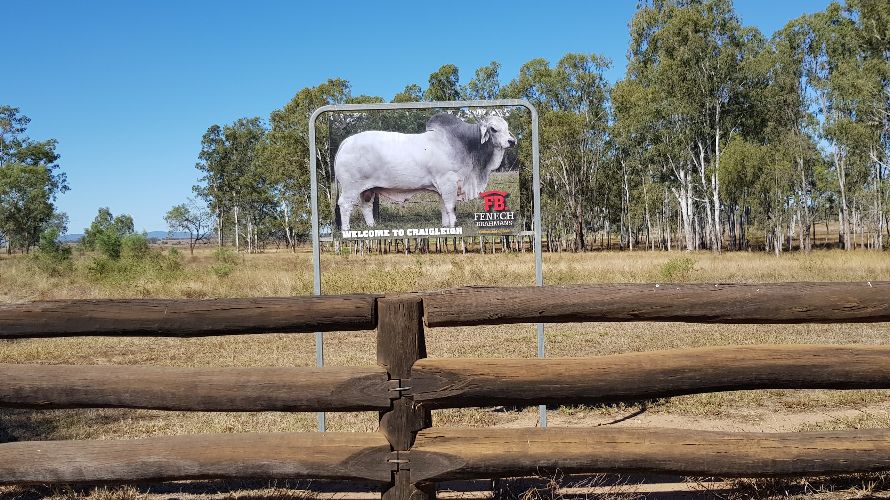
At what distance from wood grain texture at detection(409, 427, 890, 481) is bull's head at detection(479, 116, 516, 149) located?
325 centimetres

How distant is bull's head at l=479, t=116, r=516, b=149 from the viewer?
5.97 m

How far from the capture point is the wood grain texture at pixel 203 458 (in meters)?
3.32

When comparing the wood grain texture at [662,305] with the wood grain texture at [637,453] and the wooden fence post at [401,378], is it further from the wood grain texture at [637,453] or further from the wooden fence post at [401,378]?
the wood grain texture at [637,453]

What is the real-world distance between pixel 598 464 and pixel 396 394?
1047 millimetres

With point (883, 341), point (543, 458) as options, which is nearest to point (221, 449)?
point (543, 458)

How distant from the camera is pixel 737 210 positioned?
174 feet

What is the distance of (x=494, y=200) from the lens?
6.32 metres

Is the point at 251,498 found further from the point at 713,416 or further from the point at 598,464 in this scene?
the point at 713,416

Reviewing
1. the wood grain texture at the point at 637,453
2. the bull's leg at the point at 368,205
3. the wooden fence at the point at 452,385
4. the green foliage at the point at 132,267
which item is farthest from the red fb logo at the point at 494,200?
the green foliage at the point at 132,267

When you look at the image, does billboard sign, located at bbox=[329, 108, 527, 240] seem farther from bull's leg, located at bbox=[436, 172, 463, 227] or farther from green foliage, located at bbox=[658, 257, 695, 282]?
green foliage, located at bbox=[658, 257, 695, 282]

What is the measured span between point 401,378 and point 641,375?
1186 millimetres

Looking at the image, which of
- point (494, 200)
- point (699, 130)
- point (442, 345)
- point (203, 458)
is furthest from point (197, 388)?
point (699, 130)

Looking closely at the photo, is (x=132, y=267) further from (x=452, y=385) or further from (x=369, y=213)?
(x=452, y=385)

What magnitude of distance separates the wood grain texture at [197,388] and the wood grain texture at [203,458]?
0.18 meters
